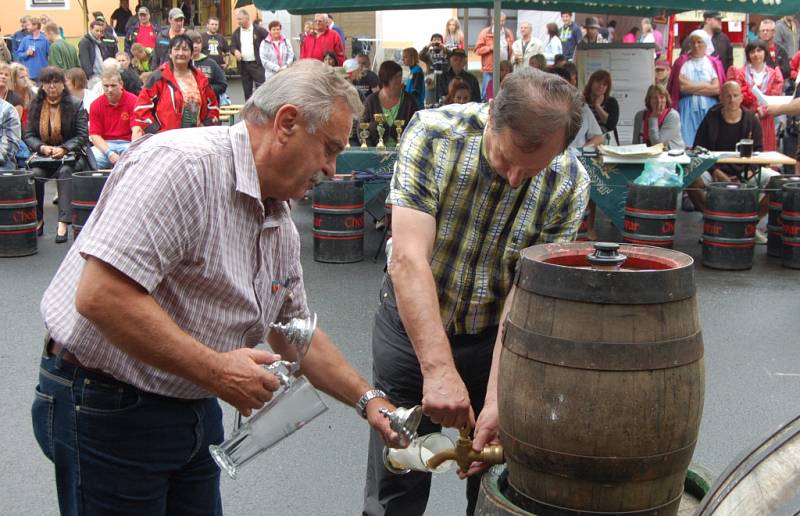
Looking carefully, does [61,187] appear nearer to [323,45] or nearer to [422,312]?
[323,45]

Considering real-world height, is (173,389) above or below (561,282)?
below

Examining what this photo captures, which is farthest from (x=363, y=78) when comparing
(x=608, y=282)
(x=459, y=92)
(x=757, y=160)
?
(x=608, y=282)

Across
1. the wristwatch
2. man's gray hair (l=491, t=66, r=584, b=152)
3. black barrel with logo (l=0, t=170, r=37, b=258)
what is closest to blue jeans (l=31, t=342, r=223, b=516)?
the wristwatch

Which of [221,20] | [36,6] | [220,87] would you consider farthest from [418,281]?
[221,20]

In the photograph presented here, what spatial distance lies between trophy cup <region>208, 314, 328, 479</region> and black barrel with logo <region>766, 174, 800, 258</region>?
25.3 ft

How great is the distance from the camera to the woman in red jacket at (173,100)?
414 inches

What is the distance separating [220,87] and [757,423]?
920cm

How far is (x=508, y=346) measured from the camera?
8.22 feet

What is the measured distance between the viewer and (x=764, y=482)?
1845 millimetres

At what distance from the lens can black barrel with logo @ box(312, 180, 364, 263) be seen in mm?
8984

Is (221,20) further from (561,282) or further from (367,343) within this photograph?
(561,282)

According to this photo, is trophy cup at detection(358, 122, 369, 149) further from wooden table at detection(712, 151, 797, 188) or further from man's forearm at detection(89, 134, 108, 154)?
wooden table at detection(712, 151, 797, 188)

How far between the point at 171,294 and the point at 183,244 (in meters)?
0.15

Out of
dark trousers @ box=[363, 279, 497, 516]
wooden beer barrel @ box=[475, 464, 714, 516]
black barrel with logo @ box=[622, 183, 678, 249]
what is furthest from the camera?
black barrel with logo @ box=[622, 183, 678, 249]
